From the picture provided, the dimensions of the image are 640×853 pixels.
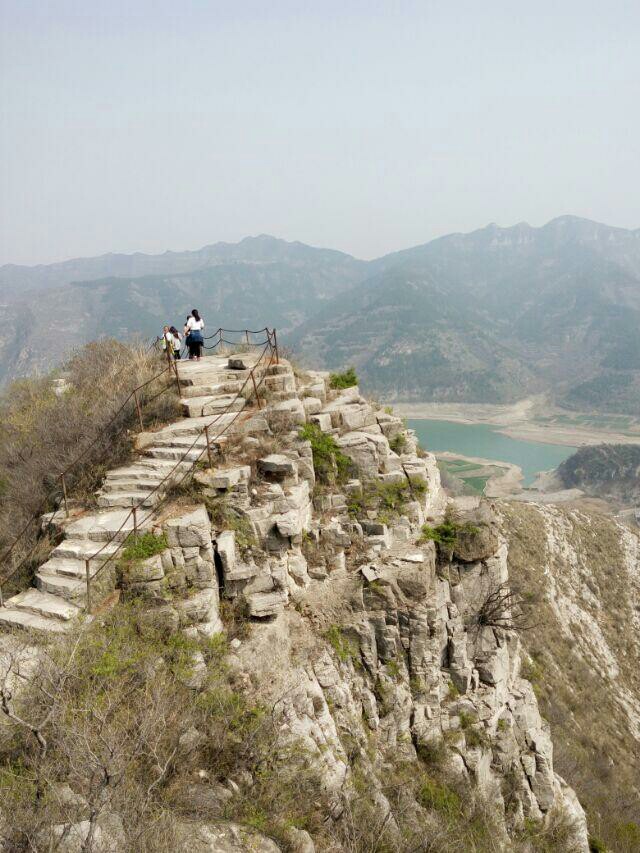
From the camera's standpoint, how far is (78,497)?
11.0 meters

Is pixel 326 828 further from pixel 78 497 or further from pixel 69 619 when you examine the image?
pixel 78 497

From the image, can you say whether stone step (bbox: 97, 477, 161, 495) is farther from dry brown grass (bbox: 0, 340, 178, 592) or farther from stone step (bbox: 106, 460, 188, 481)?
dry brown grass (bbox: 0, 340, 178, 592)

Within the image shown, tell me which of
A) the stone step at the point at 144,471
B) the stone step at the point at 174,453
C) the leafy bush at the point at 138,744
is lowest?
the leafy bush at the point at 138,744

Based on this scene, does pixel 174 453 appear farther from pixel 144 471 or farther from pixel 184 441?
pixel 144 471

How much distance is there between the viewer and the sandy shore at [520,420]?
117562 millimetres

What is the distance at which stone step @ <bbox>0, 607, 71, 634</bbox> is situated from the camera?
8023 millimetres

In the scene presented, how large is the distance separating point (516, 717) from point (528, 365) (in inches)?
7264

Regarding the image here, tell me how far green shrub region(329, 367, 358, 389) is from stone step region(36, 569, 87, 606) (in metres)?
8.10

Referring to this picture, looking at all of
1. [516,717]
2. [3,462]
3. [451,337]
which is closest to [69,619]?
[3,462]

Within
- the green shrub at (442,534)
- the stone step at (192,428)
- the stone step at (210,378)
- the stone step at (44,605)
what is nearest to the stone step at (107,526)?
the stone step at (44,605)

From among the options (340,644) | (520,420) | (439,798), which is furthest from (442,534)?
(520,420)

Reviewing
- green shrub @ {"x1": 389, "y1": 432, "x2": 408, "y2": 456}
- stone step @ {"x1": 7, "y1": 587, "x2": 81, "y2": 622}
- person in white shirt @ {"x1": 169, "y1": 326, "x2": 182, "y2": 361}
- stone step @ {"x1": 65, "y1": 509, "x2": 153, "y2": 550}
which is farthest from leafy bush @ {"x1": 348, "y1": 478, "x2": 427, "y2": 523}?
person in white shirt @ {"x1": 169, "y1": 326, "x2": 182, "y2": 361}

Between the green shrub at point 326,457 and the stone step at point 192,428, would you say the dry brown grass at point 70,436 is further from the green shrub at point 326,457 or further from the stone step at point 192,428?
the green shrub at point 326,457

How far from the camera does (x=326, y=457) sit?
1193 cm
